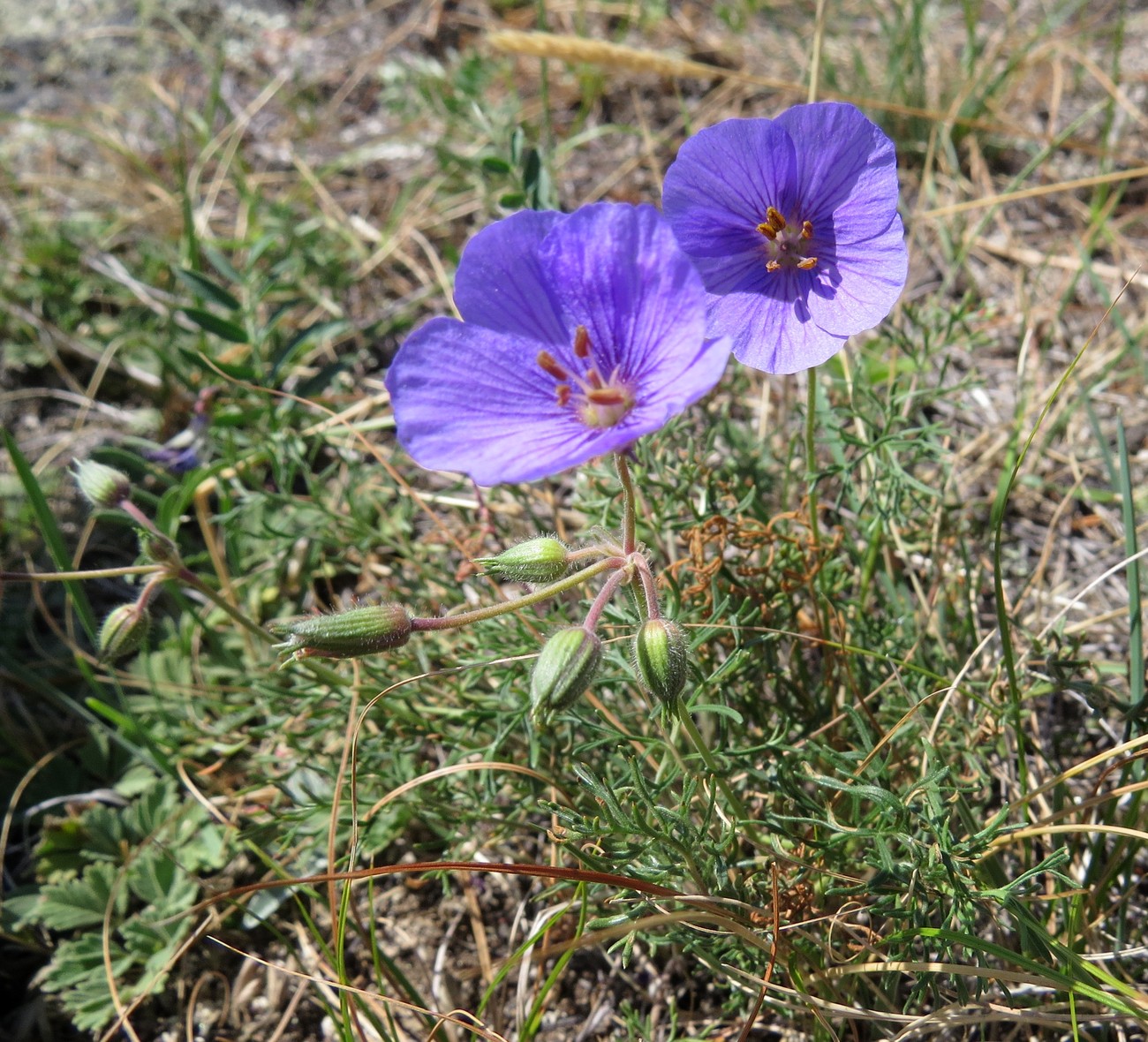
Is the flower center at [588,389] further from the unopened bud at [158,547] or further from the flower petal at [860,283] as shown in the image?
the unopened bud at [158,547]

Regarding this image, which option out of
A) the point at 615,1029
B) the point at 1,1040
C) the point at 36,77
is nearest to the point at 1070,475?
the point at 615,1029

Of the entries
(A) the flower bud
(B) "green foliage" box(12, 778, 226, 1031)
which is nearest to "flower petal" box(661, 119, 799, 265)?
(A) the flower bud

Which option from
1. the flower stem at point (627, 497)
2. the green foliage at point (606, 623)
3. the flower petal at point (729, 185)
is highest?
the flower petal at point (729, 185)

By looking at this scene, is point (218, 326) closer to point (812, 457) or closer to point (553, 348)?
point (553, 348)

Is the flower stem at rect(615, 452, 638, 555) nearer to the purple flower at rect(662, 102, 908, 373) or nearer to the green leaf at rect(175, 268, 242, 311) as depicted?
the purple flower at rect(662, 102, 908, 373)

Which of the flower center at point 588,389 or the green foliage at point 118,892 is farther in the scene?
the green foliage at point 118,892

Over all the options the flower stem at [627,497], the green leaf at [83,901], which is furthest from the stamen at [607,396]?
the green leaf at [83,901]
